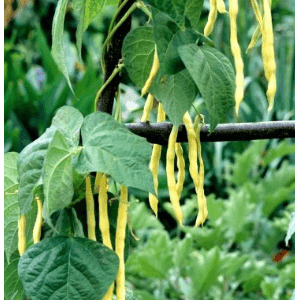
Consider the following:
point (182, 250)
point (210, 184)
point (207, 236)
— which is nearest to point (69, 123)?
point (182, 250)

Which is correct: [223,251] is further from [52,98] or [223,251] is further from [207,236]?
[52,98]

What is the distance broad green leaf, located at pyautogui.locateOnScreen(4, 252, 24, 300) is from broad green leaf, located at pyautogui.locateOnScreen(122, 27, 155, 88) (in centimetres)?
18

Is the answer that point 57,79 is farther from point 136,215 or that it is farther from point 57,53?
point 57,53

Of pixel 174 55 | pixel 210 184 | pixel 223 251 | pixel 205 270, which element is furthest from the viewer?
pixel 210 184

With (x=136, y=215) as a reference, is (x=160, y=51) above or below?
above

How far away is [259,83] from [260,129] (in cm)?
243

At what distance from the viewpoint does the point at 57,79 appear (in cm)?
234

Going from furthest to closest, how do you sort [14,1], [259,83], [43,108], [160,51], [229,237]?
[14,1], [259,83], [43,108], [229,237], [160,51]

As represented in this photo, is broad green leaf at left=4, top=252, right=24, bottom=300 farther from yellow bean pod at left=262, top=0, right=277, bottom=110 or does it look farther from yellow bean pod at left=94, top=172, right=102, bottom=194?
yellow bean pod at left=262, top=0, right=277, bottom=110

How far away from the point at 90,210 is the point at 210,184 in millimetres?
2118

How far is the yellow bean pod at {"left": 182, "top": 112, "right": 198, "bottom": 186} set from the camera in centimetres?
43

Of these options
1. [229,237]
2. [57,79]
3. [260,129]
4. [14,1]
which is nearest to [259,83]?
[57,79]

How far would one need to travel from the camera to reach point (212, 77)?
1.28ft

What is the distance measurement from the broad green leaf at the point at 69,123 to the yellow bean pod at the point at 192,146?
0.25 ft
